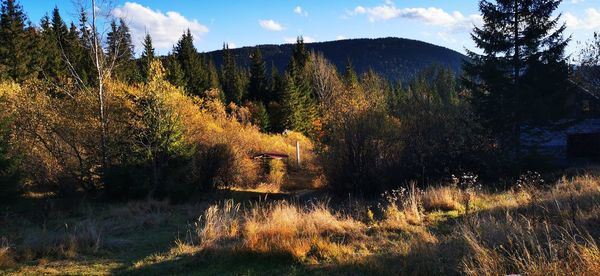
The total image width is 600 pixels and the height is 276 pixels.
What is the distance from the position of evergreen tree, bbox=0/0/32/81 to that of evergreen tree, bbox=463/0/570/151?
38429 mm

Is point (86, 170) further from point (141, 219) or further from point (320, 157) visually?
point (320, 157)

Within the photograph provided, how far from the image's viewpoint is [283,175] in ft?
105

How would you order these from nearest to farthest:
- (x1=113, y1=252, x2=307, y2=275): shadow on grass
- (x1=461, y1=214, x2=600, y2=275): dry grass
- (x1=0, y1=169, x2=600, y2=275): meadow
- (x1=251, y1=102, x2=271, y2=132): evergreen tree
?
(x1=461, y1=214, x2=600, y2=275): dry grass < (x1=0, y1=169, x2=600, y2=275): meadow < (x1=113, y1=252, x2=307, y2=275): shadow on grass < (x1=251, y1=102, x2=271, y2=132): evergreen tree

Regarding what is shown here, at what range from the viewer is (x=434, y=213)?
9.63m

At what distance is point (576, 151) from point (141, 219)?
1098 inches

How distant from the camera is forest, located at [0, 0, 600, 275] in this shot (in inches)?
270

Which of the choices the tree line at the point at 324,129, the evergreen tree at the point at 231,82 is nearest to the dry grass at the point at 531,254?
the tree line at the point at 324,129

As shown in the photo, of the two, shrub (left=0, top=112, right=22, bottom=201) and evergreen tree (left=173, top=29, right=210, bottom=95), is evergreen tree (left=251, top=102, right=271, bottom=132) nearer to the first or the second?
evergreen tree (left=173, top=29, right=210, bottom=95)

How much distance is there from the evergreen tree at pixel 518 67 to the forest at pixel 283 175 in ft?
0.24

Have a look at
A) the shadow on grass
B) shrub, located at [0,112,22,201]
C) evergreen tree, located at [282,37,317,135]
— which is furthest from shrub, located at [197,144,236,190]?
evergreen tree, located at [282,37,317,135]

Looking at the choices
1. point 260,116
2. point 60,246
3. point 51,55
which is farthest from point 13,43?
point 60,246

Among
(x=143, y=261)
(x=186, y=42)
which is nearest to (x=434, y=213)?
(x=143, y=261)

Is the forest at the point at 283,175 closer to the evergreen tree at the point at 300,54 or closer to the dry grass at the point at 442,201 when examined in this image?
the dry grass at the point at 442,201

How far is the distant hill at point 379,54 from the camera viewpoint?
173125 mm
